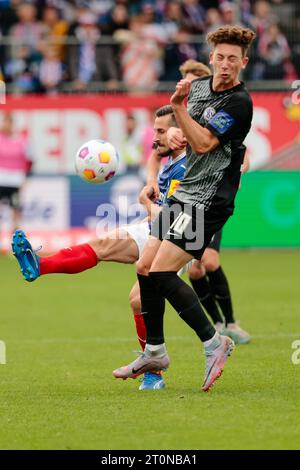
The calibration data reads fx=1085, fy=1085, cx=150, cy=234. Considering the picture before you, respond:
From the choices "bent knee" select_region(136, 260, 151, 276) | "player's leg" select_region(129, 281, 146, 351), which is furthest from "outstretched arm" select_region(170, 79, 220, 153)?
"player's leg" select_region(129, 281, 146, 351)

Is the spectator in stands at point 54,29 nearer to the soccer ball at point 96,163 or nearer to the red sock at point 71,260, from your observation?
the soccer ball at point 96,163

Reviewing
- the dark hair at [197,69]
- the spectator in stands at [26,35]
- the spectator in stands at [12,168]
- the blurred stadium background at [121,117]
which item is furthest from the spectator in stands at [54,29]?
the dark hair at [197,69]

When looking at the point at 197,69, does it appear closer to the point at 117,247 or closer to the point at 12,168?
the point at 117,247

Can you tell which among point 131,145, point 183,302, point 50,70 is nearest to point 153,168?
point 183,302

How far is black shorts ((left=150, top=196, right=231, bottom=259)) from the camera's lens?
705 cm

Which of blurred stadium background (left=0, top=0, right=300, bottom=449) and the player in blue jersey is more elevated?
the player in blue jersey

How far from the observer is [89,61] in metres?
21.1

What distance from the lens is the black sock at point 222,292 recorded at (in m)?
10.2

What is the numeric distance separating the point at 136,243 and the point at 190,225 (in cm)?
104

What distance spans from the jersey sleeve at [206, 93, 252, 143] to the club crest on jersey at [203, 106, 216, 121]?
0.06 meters

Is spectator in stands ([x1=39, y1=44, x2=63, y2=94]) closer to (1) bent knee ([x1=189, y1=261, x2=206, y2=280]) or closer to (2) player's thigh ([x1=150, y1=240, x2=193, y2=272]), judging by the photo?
(1) bent knee ([x1=189, y1=261, x2=206, y2=280])

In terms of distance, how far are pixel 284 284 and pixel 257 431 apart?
9034 mm
